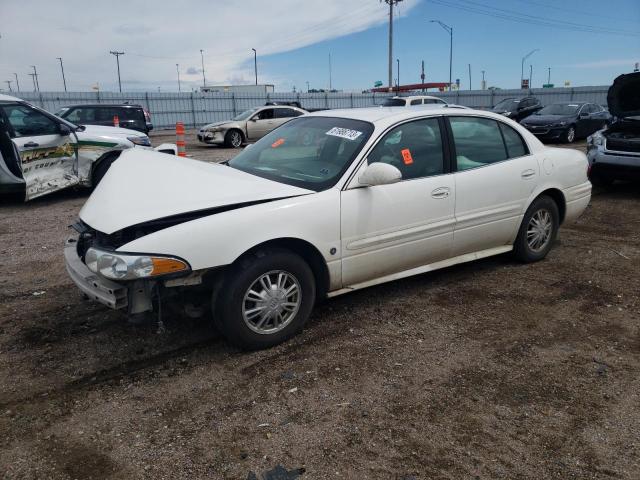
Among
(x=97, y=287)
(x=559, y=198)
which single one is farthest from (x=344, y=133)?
(x=559, y=198)

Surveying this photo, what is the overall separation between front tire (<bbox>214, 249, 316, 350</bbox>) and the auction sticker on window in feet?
3.68

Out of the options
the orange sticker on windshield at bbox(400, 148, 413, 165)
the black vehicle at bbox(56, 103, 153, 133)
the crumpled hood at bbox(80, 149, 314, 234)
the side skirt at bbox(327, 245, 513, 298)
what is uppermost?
the black vehicle at bbox(56, 103, 153, 133)

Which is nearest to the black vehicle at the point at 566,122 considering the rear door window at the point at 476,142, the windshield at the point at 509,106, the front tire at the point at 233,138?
the windshield at the point at 509,106

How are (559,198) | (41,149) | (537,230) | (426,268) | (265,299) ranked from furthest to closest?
1. (41,149)
2. (559,198)
3. (537,230)
4. (426,268)
5. (265,299)

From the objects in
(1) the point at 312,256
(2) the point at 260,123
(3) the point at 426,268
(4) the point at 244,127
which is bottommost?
(3) the point at 426,268

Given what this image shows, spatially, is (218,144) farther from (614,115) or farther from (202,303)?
(202,303)

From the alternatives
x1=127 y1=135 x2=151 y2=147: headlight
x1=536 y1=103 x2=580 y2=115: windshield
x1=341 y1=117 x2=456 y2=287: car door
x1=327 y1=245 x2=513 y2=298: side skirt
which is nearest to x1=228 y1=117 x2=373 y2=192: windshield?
x1=341 y1=117 x2=456 y2=287: car door

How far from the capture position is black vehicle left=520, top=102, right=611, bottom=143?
18.1 meters

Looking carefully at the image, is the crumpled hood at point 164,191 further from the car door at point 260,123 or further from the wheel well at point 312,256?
the car door at point 260,123

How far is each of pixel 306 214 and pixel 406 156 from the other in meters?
1.11

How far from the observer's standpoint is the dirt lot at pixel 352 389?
253 centimetres

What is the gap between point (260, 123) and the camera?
1883 cm

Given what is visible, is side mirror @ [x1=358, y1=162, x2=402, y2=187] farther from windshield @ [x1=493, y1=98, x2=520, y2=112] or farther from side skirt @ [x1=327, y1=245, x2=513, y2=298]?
windshield @ [x1=493, y1=98, x2=520, y2=112]

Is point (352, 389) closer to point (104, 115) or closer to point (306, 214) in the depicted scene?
point (306, 214)
